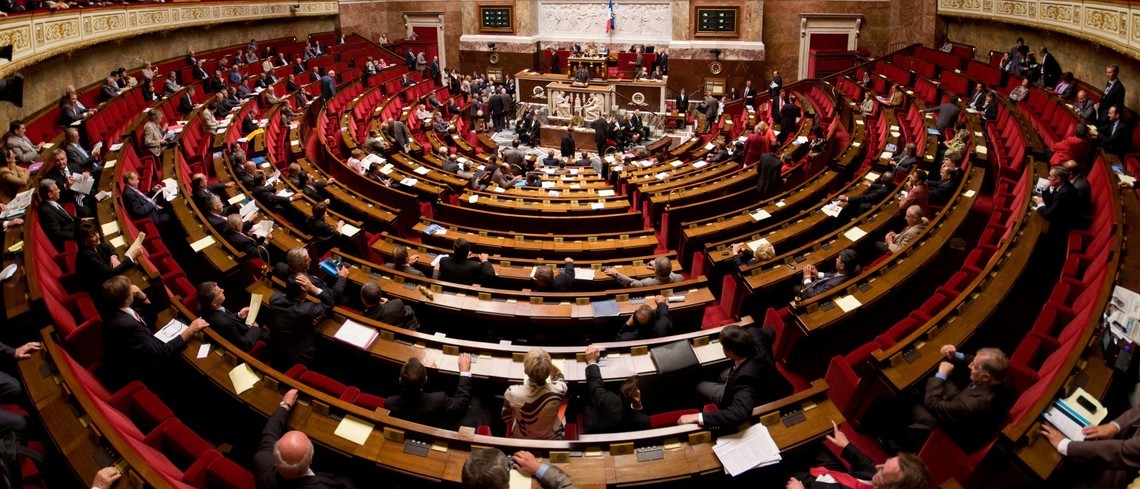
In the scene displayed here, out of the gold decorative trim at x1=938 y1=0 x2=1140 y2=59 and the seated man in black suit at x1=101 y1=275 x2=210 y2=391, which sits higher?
the gold decorative trim at x1=938 y1=0 x2=1140 y2=59

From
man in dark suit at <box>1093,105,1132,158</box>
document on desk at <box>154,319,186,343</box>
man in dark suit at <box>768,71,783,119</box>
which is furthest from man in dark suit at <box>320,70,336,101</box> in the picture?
man in dark suit at <box>1093,105,1132,158</box>

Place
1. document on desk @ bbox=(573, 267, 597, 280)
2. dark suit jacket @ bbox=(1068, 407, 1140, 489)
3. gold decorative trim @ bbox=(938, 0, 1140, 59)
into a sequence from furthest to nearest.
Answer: gold decorative trim @ bbox=(938, 0, 1140, 59)
document on desk @ bbox=(573, 267, 597, 280)
dark suit jacket @ bbox=(1068, 407, 1140, 489)

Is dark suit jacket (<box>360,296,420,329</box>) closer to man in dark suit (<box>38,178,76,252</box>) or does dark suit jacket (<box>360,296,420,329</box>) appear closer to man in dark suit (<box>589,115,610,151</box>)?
man in dark suit (<box>38,178,76,252</box>)

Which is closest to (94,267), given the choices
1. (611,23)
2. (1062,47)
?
(1062,47)

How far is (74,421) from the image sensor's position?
3.05 m

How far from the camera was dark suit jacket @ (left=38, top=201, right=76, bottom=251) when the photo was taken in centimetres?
547

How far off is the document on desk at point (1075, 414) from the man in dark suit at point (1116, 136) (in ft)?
19.6

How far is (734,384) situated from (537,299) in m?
2.08

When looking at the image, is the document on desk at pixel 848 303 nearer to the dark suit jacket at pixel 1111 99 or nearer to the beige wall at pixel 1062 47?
the dark suit jacket at pixel 1111 99

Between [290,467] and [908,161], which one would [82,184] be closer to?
[290,467]

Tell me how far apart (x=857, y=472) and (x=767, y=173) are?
5516 millimetres

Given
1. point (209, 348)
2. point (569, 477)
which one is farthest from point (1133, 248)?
point (209, 348)

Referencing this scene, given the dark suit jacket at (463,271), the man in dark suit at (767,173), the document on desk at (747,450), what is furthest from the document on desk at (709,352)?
the man in dark suit at (767,173)

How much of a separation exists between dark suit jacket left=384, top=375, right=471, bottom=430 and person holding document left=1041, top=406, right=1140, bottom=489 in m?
3.22
